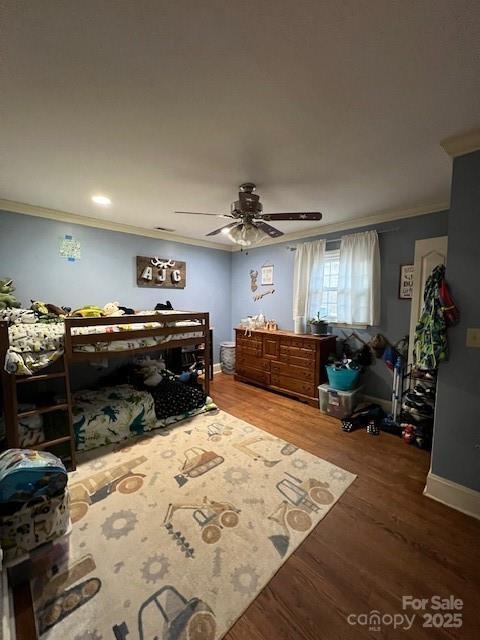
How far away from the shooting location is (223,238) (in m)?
4.30

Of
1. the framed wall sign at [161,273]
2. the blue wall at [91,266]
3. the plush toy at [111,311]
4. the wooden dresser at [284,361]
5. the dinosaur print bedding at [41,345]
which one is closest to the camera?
the dinosaur print bedding at [41,345]

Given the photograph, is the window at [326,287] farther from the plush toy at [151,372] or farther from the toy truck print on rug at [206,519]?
the toy truck print on rug at [206,519]

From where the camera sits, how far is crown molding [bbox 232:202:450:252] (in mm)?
2748

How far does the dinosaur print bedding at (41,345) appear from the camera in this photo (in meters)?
1.89

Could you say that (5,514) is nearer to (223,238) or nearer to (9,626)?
(9,626)

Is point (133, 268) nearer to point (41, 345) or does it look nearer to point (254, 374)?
point (41, 345)

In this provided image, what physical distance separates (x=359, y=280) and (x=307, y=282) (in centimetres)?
75

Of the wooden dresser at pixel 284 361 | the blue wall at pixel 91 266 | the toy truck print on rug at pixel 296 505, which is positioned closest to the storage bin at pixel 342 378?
the wooden dresser at pixel 284 361

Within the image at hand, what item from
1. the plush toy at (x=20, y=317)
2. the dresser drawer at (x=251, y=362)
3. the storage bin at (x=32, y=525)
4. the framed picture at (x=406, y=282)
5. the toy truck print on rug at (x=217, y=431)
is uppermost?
the framed picture at (x=406, y=282)

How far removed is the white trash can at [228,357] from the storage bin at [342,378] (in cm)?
197

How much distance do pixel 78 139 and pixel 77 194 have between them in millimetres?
1054

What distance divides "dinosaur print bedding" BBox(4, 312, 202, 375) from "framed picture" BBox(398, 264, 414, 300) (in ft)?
10.1

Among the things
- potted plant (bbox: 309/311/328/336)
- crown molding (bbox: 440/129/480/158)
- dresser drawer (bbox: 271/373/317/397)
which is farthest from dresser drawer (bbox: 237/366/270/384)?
crown molding (bbox: 440/129/480/158)

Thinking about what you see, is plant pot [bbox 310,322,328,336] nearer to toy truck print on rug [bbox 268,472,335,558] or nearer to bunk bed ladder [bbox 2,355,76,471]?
toy truck print on rug [bbox 268,472,335,558]
